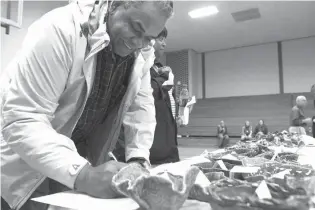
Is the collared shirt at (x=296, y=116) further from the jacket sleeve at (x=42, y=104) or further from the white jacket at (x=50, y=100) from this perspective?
the jacket sleeve at (x=42, y=104)

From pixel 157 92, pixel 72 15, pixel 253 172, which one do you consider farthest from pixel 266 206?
pixel 157 92

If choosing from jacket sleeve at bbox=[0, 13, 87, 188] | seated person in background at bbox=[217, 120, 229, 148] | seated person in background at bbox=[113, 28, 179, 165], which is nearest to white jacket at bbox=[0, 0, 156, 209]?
jacket sleeve at bbox=[0, 13, 87, 188]

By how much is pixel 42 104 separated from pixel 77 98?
0.14 meters

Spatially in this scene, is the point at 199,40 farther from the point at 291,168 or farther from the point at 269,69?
the point at 291,168

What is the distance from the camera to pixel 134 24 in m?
0.82

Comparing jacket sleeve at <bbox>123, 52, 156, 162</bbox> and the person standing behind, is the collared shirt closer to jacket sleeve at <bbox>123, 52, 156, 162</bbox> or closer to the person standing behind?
the person standing behind

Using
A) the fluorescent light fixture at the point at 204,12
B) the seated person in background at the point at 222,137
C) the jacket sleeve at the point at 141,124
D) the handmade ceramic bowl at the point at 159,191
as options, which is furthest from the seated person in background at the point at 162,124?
the seated person in background at the point at 222,137

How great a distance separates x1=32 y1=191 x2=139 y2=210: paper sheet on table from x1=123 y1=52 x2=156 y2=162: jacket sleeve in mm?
404

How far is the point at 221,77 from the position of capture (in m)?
10.0

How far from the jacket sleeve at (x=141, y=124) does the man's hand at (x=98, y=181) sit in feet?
1.17

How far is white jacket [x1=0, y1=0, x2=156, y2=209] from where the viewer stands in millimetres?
686

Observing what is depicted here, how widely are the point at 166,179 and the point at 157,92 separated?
1524 millimetres

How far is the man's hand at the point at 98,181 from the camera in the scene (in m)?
0.61

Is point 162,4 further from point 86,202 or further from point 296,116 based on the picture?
point 296,116
